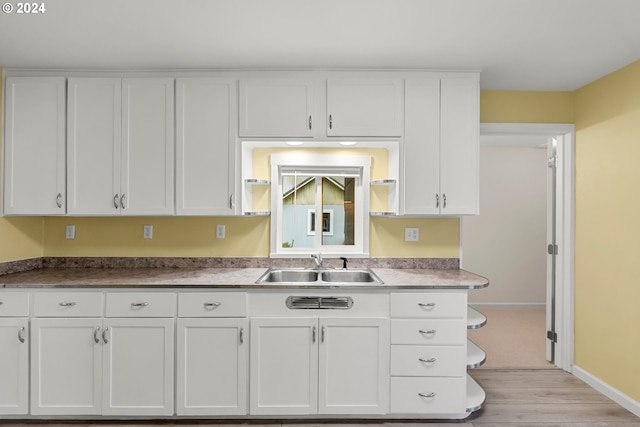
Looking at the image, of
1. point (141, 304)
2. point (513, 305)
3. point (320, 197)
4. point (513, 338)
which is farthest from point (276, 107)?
point (513, 305)

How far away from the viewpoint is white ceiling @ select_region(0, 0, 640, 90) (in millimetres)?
1951

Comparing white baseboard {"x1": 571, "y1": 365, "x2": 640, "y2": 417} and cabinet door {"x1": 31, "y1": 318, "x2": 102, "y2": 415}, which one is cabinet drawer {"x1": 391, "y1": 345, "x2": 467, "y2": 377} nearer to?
Answer: white baseboard {"x1": 571, "y1": 365, "x2": 640, "y2": 417}

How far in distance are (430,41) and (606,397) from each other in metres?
2.86

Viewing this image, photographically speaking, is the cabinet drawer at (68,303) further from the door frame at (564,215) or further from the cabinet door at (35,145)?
the door frame at (564,215)

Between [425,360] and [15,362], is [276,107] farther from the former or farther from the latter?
[15,362]

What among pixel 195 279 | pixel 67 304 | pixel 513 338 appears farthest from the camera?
pixel 513 338

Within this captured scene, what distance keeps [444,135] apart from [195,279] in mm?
2006

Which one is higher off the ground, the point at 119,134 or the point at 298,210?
the point at 119,134

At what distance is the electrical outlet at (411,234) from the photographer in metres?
3.13

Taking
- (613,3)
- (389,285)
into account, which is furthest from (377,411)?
(613,3)

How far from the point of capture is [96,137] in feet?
8.95

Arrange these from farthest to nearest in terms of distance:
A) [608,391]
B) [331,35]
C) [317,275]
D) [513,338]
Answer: [513,338] < [317,275] < [608,391] < [331,35]

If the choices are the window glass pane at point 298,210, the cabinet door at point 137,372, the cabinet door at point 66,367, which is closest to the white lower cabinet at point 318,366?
the cabinet door at point 137,372

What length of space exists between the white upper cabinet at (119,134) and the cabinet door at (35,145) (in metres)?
0.12
